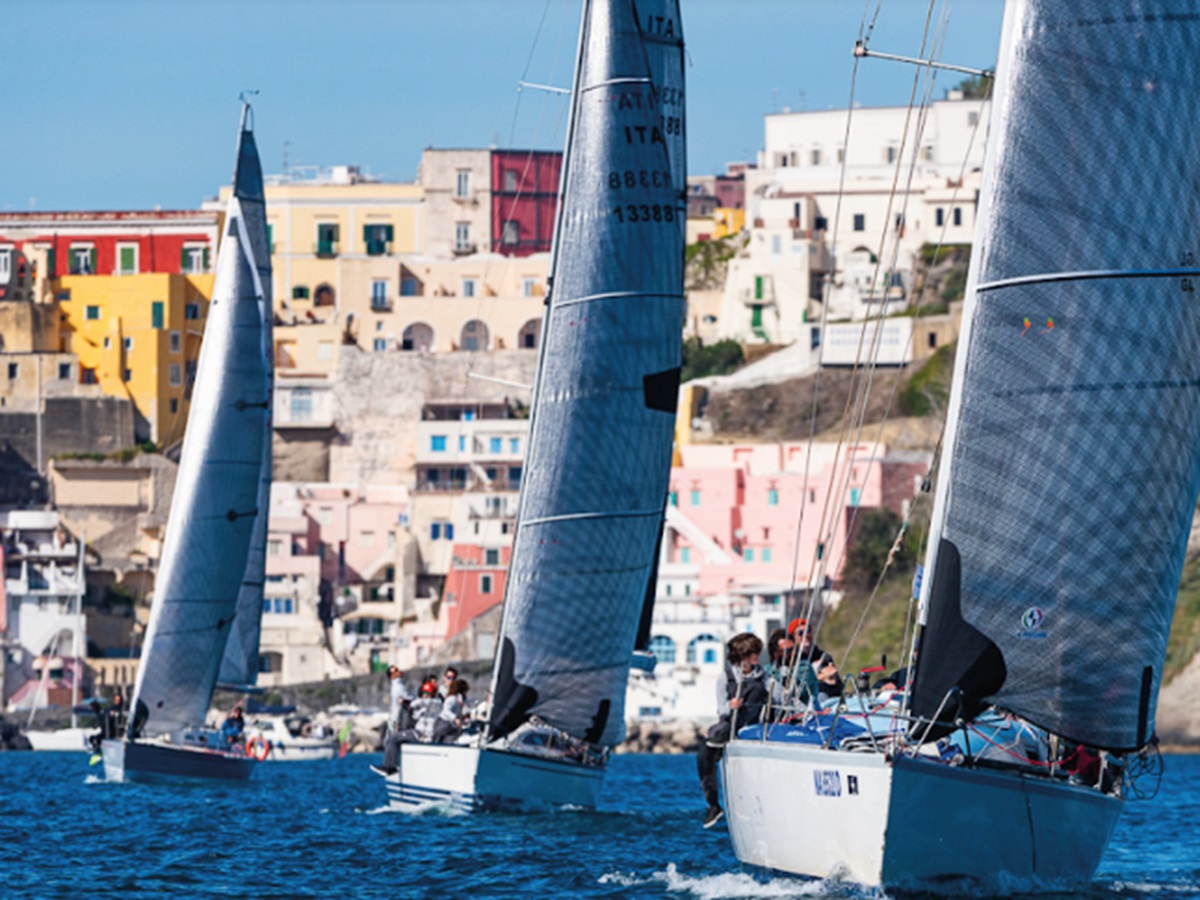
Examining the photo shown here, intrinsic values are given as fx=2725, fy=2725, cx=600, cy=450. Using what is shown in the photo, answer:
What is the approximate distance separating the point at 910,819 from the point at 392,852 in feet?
25.4

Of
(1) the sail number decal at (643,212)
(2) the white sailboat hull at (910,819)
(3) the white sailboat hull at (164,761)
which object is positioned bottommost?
(3) the white sailboat hull at (164,761)

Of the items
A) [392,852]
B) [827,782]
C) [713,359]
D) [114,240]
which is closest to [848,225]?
[713,359]

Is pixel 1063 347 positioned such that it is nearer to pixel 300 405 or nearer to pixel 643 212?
pixel 643 212

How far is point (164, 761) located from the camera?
38.4 m

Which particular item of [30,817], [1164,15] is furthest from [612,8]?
[1164,15]

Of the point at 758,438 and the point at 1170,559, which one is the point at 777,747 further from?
the point at 758,438

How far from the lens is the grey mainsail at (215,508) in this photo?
3912cm

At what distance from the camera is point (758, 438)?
99938 millimetres

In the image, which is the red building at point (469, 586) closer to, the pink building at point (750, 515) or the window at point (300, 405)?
the pink building at point (750, 515)

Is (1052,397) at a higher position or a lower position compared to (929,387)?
lower

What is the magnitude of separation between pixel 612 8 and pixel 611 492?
17.1 ft

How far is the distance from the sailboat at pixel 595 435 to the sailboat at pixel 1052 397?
11344 mm

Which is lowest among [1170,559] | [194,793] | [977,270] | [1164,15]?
[194,793]

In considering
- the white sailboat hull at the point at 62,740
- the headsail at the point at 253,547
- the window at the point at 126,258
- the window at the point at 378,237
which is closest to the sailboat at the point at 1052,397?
the headsail at the point at 253,547
